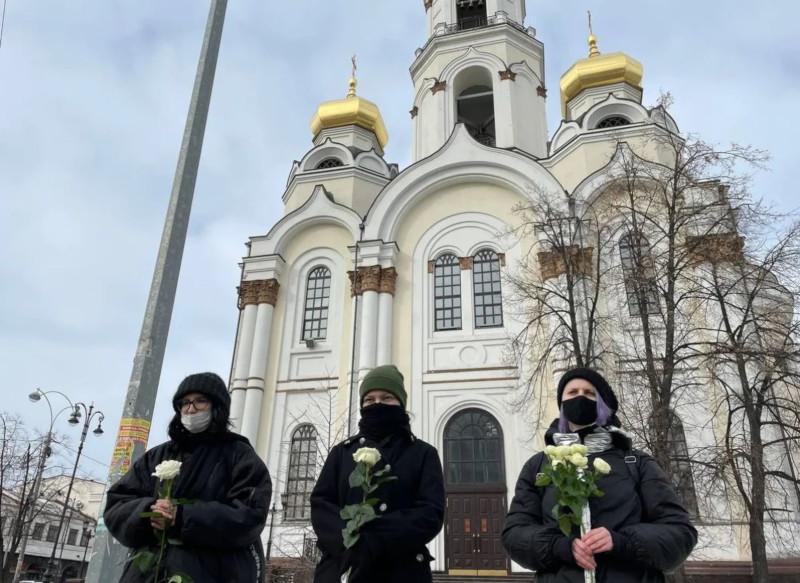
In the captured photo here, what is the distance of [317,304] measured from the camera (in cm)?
2166

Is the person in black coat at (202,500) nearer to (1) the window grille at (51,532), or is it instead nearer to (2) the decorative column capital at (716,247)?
(2) the decorative column capital at (716,247)

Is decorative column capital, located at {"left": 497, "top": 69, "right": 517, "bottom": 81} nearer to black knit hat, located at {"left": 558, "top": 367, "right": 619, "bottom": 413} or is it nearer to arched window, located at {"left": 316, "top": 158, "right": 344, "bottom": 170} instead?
arched window, located at {"left": 316, "top": 158, "right": 344, "bottom": 170}

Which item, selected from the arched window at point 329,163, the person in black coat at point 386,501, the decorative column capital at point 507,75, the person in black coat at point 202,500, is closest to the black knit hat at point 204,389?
the person in black coat at point 202,500

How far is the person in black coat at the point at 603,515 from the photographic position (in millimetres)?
3021

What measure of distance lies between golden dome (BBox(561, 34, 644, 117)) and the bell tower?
5.43 feet

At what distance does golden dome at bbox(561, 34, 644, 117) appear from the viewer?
24.6m

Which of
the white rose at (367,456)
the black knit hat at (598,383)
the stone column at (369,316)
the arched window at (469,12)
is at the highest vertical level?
the arched window at (469,12)

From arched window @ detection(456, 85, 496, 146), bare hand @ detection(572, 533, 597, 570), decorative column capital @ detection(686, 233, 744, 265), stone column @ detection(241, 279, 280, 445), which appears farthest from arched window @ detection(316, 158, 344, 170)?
bare hand @ detection(572, 533, 597, 570)

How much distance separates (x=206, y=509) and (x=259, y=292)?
60.5 feet

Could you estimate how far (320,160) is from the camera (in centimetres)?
2577

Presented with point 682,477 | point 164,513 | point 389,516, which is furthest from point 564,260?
point 164,513

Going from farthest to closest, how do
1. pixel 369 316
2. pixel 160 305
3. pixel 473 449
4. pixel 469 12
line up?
1. pixel 469 12
2. pixel 369 316
3. pixel 473 449
4. pixel 160 305

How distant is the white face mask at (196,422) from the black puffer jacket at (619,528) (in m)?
1.94

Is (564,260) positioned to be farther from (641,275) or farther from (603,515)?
(603,515)
